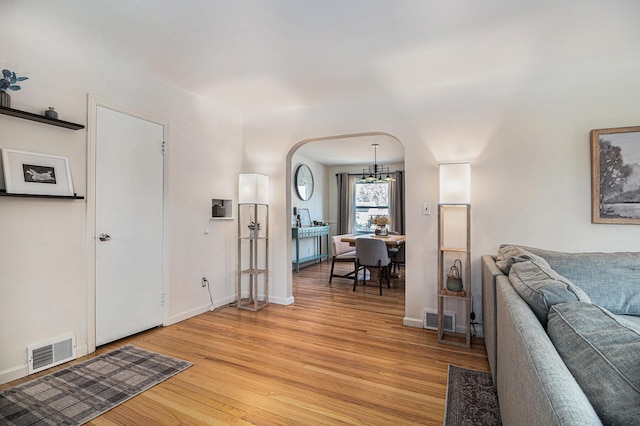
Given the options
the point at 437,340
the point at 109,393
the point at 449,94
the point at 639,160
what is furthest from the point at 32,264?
the point at 639,160

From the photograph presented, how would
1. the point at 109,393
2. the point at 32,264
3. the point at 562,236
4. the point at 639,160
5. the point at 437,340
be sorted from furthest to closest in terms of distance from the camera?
the point at 437,340 → the point at 562,236 → the point at 639,160 → the point at 32,264 → the point at 109,393

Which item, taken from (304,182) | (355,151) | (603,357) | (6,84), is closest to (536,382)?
(603,357)

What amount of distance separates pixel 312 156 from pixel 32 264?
17.8 ft

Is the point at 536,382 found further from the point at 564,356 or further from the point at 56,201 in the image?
the point at 56,201

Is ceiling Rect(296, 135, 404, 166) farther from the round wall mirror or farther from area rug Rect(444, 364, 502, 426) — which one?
area rug Rect(444, 364, 502, 426)

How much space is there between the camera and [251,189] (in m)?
3.69

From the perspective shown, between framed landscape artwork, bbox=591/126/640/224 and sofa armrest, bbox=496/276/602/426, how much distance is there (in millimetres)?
1864

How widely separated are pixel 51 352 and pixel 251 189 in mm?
2262

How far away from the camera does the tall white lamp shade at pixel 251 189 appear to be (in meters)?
3.69

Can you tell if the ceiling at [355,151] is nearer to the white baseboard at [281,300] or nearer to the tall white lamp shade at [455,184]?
the tall white lamp shade at [455,184]

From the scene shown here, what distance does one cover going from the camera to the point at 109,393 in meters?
1.99

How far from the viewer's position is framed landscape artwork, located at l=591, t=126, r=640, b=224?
247 cm

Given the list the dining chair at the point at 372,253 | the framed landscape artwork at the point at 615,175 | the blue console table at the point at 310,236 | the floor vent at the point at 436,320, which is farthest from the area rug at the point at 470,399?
the blue console table at the point at 310,236

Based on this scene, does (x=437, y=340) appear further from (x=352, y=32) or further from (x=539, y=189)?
(x=352, y=32)
